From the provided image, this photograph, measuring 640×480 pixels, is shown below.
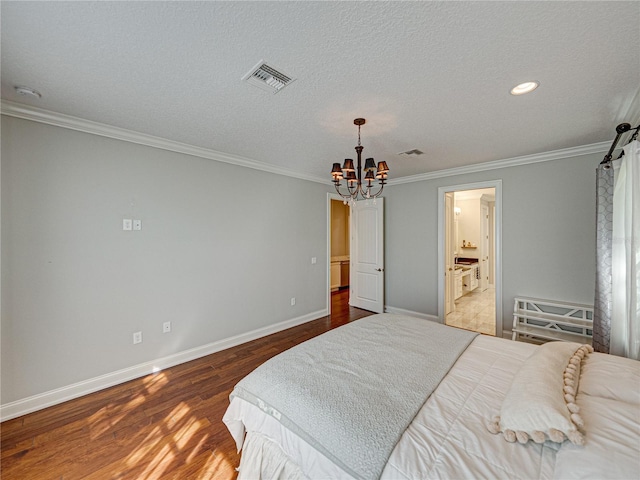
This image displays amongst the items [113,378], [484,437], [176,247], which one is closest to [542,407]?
[484,437]

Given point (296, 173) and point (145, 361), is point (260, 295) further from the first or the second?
point (296, 173)

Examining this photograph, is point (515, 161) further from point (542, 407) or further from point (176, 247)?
point (176, 247)

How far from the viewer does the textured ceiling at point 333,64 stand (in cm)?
128

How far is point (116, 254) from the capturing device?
263 cm

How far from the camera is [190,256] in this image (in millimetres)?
3146

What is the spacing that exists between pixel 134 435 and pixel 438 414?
7.11 feet

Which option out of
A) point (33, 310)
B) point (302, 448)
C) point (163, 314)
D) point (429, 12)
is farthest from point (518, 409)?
point (33, 310)

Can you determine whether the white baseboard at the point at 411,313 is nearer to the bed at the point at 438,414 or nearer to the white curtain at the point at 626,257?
the white curtain at the point at 626,257

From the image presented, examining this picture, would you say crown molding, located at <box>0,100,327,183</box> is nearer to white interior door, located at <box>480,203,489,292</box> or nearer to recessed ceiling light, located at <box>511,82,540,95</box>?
recessed ceiling light, located at <box>511,82,540,95</box>

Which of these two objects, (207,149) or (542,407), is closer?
(542,407)

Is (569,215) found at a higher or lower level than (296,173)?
lower

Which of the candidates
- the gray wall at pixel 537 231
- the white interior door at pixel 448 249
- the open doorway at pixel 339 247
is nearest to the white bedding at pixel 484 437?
the gray wall at pixel 537 231

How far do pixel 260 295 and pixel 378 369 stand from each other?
2529 mm

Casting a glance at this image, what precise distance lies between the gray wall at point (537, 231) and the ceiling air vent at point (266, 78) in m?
3.21
